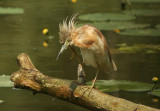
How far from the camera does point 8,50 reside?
226 inches

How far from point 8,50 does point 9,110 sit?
2057mm

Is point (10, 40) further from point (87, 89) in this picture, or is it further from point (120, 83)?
point (87, 89)

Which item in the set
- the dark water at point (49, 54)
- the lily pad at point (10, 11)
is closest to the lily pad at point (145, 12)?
the dark water at point (49, 54)

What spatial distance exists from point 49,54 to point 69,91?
2616mm

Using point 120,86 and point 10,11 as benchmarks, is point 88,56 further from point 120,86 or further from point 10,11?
point 10,11

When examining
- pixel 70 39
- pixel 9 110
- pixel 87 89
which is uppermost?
pixel 70 39

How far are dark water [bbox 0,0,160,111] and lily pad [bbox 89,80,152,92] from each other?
0.08 meters

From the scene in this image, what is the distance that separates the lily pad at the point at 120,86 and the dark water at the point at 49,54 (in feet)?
0.26

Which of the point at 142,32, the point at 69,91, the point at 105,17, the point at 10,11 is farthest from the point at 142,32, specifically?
the point at 69,91

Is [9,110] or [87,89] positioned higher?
[87,89]

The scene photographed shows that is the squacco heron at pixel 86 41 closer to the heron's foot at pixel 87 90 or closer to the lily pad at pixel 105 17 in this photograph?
the heron's foot at pixel 87 90

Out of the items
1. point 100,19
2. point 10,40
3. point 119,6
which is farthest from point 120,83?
point 119,6

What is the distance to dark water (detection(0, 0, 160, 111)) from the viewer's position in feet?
13.1

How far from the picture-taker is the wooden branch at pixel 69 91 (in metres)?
2.84
